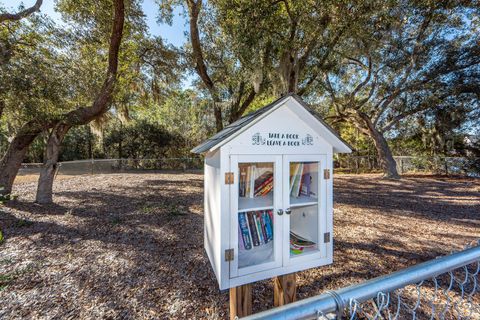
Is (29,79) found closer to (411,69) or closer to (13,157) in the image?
(13,157)

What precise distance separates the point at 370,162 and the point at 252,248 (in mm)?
14912

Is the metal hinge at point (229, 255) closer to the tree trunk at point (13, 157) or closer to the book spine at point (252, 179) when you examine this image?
the book spine at point (252, 179)

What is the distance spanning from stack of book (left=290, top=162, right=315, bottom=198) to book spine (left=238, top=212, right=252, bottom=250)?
1.56 ft

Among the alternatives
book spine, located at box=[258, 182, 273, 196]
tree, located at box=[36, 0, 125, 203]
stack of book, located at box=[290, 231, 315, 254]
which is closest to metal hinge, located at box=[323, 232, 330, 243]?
stack of book, located at box=[290, 231, 315, 254]

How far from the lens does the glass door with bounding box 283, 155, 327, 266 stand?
1.63 metres

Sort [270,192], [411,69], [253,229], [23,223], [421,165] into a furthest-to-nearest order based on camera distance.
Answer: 1. [421,165]
2. [411,69]
3. [23,223]
4. [270,192]
5. [253,229]

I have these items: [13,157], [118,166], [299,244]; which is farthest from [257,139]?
[118,166]

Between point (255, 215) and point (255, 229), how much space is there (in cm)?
11

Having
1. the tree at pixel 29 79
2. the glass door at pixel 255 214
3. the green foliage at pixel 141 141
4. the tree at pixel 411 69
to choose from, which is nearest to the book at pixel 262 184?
the glass door at pixel 255 214

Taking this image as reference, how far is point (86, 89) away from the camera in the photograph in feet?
16.7

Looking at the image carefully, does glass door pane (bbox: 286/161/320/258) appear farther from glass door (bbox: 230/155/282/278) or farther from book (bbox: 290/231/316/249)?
glass door (bbox: 230/155/282/278)

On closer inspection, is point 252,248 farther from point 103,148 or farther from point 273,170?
point 103,148

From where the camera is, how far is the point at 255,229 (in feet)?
5.61

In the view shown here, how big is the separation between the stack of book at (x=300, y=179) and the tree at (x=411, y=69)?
678 cm
